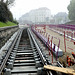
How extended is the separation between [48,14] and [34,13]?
22631 mm

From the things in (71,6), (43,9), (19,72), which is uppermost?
(43,9)

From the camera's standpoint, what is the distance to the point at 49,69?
427 cm

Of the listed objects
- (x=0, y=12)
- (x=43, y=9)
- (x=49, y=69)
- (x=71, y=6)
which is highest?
(x=43, y=9)

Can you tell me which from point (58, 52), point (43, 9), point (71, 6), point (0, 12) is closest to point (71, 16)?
point (71, 6)

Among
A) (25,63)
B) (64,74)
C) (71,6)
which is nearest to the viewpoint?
(64,74)

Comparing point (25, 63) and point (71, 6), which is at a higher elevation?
point (71, 6)

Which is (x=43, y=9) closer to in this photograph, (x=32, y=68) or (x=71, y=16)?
(x=71, y=16)

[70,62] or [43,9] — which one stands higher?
[43,9]

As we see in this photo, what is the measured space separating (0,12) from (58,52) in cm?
1746

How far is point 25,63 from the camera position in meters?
5.59

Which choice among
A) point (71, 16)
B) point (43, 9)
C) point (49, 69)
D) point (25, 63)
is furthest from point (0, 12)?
point (43, 9)

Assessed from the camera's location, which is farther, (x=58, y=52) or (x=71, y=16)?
(x=71, y=16)

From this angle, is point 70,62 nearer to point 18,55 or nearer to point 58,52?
point 58,52

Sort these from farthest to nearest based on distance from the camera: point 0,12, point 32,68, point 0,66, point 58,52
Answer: point 0,12
point 58,52
point 32,68
point 0,66
